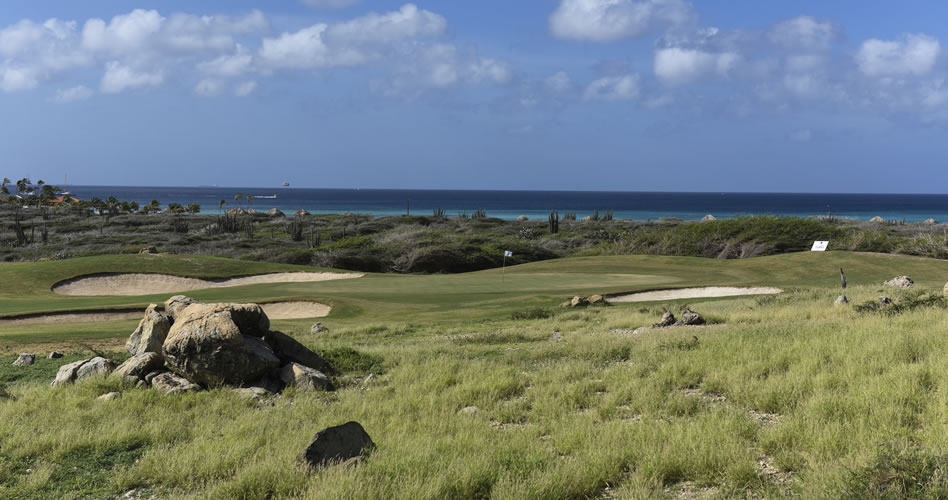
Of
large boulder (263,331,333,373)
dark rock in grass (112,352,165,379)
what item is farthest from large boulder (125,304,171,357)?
large boulder (263,331,333,373)

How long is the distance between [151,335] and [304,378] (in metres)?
2.81

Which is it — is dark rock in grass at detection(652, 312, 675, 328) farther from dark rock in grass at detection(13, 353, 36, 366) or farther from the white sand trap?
dark rock in grass at detection(13, 353, 36, 366)

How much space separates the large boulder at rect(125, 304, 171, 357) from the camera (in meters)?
10.4

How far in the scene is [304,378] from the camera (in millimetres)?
9766

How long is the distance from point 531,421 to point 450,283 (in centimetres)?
2021

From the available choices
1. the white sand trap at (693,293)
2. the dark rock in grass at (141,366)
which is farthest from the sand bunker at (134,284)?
the dark rock in grass at (141,366)

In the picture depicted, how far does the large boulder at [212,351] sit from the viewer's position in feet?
30.8

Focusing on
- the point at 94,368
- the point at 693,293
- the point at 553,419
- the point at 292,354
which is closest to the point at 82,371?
the point at 94,368

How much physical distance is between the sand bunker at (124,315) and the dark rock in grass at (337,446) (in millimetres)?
16080

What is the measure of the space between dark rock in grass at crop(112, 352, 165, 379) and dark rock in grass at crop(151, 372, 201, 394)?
0.41 m

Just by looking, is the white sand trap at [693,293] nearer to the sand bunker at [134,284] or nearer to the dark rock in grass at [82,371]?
the dark rock in grass at [82,371]

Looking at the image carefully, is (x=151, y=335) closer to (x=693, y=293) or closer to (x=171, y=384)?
(x=171, y=384)

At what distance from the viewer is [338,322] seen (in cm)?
2025

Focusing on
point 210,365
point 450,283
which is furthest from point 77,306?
point 210,365
